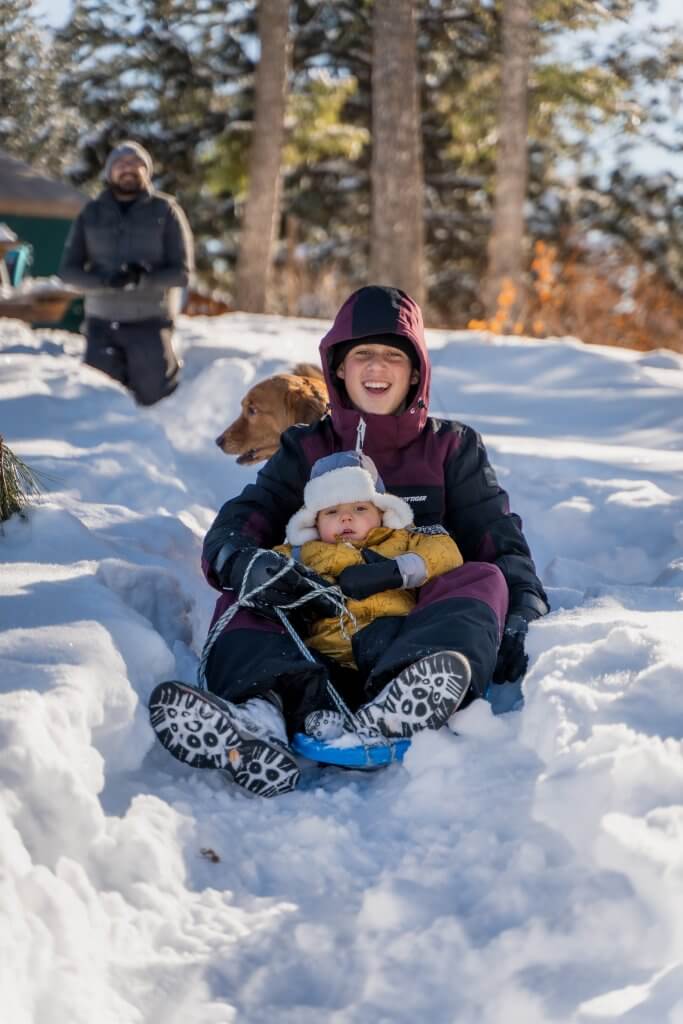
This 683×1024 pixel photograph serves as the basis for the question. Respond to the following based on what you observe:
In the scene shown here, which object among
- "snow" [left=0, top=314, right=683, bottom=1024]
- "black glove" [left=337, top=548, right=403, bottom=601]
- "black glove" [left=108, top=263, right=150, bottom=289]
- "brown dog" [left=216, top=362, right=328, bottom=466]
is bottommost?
"snow" [left=0, top=314, right=683, bottom=1024]

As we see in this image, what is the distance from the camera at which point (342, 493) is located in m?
3.64

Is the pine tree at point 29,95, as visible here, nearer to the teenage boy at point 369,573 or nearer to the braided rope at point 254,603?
the teenage boy at point 369,573

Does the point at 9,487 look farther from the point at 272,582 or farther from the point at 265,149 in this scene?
the point at 265,149

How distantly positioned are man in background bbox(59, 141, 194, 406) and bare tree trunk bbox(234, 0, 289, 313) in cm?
607

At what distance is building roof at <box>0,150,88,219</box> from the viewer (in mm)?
11984

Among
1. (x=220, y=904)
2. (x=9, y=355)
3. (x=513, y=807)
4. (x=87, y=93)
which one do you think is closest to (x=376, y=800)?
(x=513, y=807)

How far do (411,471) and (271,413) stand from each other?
1.68 m

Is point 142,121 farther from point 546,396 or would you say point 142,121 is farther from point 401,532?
point 401,532

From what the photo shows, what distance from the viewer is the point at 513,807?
275cm

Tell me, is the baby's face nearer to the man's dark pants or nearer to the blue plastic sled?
the blue plastic sled

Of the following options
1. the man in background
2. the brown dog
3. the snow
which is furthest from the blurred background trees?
the snow

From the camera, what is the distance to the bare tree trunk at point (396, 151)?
38.9 ft

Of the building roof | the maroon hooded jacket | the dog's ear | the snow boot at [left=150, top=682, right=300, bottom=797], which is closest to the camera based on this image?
the snow boot at [left=150, top=682, right=300, bottom=797]

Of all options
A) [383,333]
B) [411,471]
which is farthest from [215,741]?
[383,333]
